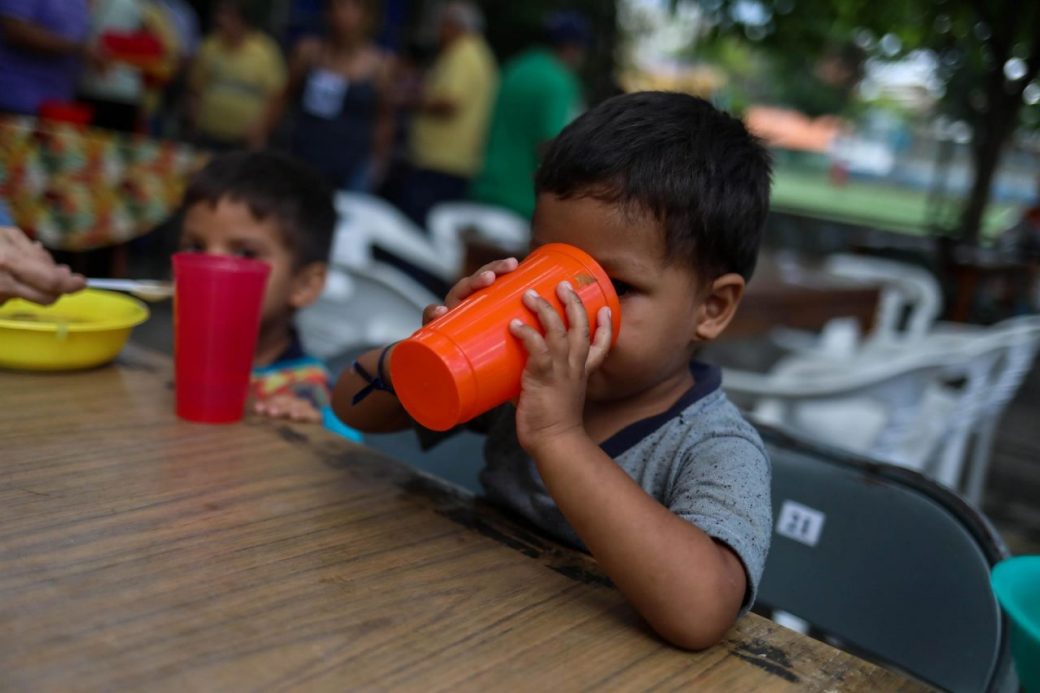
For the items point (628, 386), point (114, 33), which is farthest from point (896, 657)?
point (114, 33)

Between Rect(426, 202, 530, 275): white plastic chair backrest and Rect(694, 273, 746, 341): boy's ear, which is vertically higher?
Rect(694, 273, 746, 341): boy's ear

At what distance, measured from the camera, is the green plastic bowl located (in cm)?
66

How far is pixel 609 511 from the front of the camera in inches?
34.4

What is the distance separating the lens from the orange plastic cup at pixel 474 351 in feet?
2.70

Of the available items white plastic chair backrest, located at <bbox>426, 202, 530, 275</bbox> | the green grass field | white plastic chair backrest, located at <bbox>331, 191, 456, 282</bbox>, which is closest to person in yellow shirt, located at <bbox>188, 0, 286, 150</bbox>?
white plastic chair backrest, located at <bbox>426, 202, 530, 275</bbox>

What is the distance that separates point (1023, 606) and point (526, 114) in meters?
4.10

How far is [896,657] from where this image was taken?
120 centimetres

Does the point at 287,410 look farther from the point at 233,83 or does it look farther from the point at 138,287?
the point at 233,83

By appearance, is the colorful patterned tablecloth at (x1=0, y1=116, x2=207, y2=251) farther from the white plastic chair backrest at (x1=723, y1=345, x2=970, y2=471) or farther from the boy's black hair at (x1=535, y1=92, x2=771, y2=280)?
the boy's black hair at (x1=535, y1=92, x2=771, y2=280)

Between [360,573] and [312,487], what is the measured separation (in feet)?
0.75

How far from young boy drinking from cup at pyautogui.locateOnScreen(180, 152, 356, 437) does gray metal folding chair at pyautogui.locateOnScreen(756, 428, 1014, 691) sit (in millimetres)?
881

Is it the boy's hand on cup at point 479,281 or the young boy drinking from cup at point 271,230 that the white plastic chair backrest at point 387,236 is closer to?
the young boy drinking from cup at point 271,230

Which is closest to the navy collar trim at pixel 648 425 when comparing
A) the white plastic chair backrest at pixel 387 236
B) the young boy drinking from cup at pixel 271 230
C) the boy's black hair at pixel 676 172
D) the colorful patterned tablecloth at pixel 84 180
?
the boy's black hair at pixel 676 172

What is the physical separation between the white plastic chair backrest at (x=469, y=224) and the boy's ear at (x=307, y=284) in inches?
89.4
